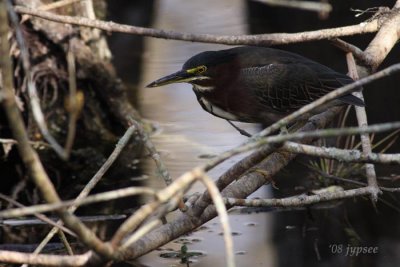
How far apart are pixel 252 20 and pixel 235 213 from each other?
5.19 m

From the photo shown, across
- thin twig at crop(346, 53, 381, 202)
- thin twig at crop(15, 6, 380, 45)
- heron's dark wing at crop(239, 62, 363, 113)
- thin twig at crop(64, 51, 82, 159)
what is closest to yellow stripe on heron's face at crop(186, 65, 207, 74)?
heron's dark wing at crop(239, 62, 363, 113)

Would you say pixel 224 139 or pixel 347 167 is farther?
pixel 224 139

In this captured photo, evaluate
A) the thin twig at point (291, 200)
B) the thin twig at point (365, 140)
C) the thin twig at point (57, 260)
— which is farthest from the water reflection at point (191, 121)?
the thin twig at point (57, 260)

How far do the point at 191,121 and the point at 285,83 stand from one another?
2.64m

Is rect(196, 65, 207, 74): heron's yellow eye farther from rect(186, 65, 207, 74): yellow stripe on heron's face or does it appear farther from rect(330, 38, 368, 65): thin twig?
rect(330, 38, 368, 65): thin twig

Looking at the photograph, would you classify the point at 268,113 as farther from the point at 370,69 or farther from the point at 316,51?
the point at 316,51

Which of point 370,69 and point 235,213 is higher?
point 370,69

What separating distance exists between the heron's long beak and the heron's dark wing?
31 cm

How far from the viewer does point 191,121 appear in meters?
6.93

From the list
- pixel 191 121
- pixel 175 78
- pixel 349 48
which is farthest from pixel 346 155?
pixel 191 121

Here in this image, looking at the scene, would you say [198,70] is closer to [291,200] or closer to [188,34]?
[188,34]

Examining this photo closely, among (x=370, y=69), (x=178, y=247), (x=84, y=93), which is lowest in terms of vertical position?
(x=178, y=247)

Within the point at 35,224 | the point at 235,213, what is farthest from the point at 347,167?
the point at 35,224

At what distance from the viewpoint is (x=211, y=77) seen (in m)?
4.28
